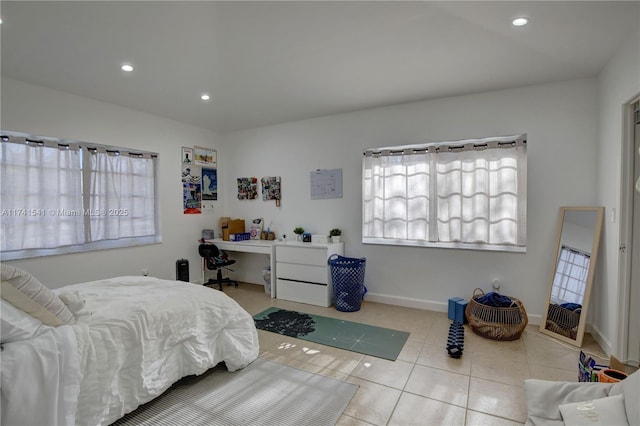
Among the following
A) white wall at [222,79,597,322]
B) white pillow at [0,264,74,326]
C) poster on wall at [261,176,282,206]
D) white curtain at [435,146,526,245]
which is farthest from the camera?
poster on wall at [261,176,282,206]

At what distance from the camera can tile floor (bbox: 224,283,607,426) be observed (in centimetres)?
188

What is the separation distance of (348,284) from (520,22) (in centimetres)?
296

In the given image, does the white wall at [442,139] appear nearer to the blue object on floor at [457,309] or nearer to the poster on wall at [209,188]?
the blue object on floor at [457,309]

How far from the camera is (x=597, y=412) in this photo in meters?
1.45

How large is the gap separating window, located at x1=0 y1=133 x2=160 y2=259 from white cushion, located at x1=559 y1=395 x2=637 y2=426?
452cm

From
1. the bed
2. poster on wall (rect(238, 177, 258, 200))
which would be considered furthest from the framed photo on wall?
the bed

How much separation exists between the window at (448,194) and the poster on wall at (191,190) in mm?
2663

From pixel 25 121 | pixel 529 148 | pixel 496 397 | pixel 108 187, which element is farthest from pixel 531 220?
pixel 25 121

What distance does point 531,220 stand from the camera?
3227 millimetres

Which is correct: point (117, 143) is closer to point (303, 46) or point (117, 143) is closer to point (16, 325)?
point (303, 46)

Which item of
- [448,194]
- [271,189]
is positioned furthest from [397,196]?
[271,189]

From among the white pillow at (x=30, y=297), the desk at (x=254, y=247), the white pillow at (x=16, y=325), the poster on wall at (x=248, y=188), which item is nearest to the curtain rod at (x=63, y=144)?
the poster on wall at (x=248, y=188)

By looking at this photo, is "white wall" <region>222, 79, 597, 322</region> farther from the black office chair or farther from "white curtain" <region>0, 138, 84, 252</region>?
"white curtain" <region>0, 138, 84, 252</region>

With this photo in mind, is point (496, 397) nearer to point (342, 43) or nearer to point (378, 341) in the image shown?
point (378, 341)
